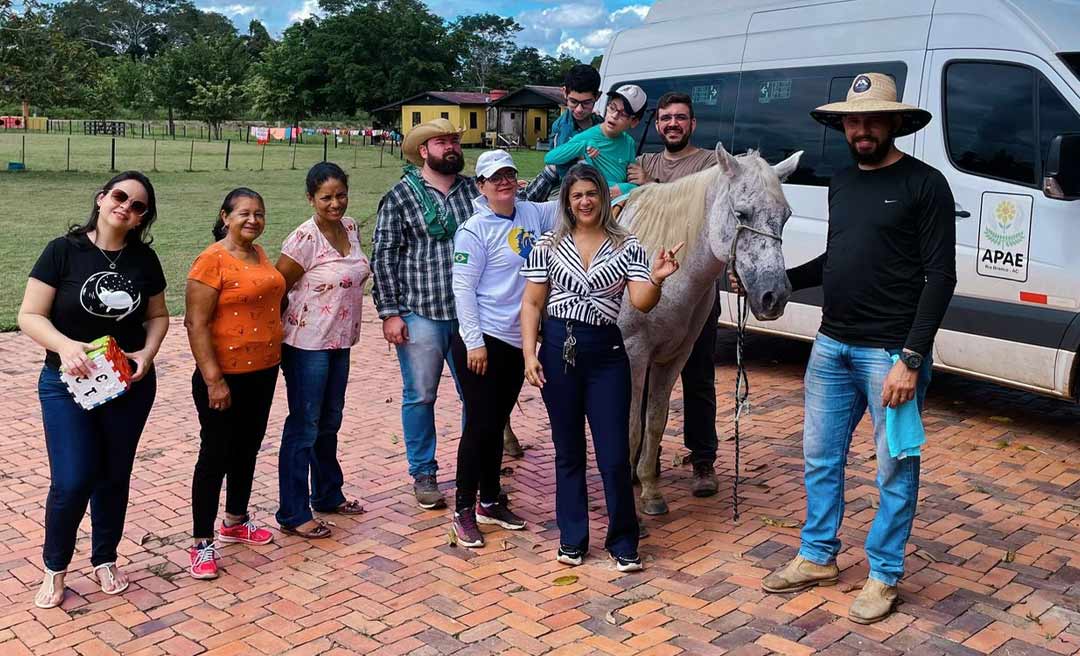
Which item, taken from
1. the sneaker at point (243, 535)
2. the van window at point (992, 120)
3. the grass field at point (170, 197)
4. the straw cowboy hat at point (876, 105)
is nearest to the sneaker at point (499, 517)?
the sneaker at point (243, 535)

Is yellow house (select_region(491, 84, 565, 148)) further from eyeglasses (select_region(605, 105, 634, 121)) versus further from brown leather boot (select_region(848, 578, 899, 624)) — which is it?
brown leather boot (select_region(848, 578, 899, 624))

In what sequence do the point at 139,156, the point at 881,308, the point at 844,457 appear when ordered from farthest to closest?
the point at 139,156 → the point at 844,457 → the point at 881,308

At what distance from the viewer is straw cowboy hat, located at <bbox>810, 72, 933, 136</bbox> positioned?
12.4 ft

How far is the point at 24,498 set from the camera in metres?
5.43

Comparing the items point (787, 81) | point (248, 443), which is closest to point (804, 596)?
point (248, 443)

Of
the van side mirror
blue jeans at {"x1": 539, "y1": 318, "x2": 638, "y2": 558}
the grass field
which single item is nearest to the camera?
blue jeans at {"x1": 539, "y1": 318, "x2": 638, "y2": 558}

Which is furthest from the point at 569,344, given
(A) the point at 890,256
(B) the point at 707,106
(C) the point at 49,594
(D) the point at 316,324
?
(B) the point at 707,106

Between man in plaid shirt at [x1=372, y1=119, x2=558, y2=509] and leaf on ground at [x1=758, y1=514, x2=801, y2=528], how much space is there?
1.84 m

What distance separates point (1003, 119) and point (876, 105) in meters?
3.18

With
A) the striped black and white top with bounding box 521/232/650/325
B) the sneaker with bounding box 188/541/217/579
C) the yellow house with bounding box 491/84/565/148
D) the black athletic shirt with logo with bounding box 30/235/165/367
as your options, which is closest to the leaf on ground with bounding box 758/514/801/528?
the striped black and white top with bounding box 521/232/650/325

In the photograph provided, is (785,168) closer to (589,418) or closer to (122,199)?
(589,418)

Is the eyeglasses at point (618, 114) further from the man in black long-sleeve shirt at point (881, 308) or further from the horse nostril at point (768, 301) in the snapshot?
the horse nostril at point (768, 301)

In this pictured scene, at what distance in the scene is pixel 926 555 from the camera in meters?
4.77

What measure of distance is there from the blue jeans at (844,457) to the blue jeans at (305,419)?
88.0 inches
